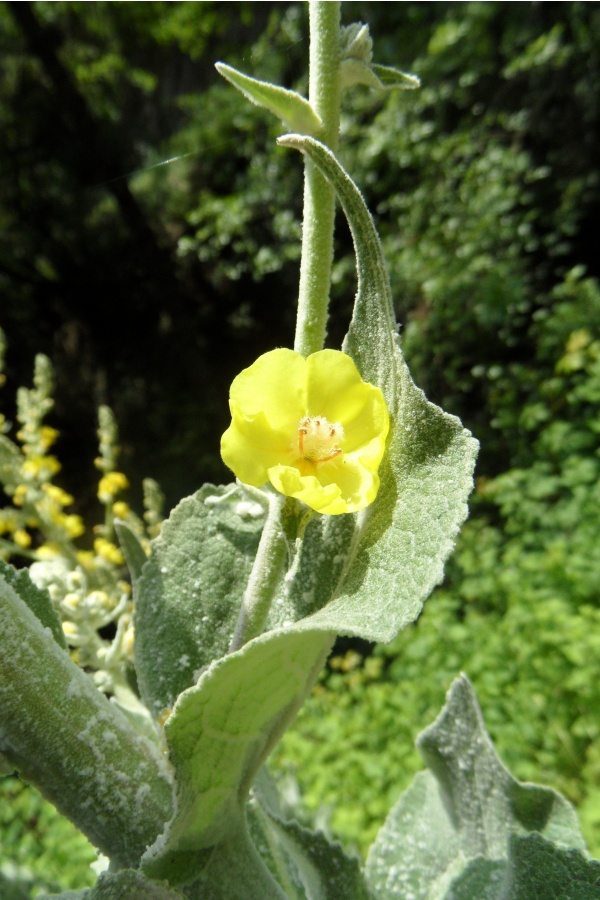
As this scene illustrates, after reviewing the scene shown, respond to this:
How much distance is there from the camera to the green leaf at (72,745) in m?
0.28

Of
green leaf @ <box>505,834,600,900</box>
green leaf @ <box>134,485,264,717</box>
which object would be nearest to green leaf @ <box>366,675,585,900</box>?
green leaf @ <box>505,834,600,900</box>

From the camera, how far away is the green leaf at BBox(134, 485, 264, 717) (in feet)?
1.27

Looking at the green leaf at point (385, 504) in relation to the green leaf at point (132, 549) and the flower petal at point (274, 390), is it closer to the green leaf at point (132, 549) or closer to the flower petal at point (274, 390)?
the flower petal at point (274, 390)

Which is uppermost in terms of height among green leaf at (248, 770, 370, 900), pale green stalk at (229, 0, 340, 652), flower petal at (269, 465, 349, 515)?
pale green stalk at (229, 0, 340, 652)

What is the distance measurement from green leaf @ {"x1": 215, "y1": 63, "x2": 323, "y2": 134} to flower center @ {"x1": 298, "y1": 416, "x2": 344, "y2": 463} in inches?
5.1

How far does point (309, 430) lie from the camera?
1.03ft

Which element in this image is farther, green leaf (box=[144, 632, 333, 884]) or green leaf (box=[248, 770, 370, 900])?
green leaf (box=[248, 770, 370, 900])

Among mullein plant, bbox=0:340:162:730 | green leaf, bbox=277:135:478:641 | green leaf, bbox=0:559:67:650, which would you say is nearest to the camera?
green leaf, bbox=277:135:478:641

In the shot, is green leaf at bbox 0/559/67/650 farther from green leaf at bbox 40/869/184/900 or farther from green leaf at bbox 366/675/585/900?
green leaf at bbox 366/675/585/900

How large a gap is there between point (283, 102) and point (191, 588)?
0.27 meters

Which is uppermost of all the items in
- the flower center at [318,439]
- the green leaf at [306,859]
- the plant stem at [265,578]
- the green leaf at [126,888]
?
the flower center at [318,439]

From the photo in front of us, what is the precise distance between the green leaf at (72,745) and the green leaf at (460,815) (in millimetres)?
242

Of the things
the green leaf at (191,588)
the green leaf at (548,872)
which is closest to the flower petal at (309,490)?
the green leaf at (191,588)

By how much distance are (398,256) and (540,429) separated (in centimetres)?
95
